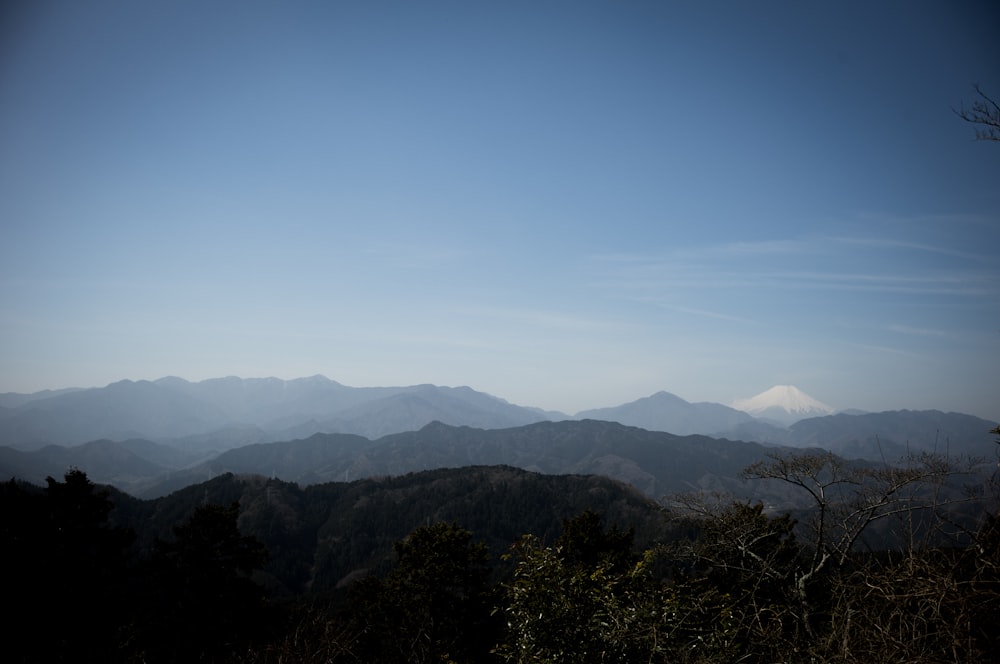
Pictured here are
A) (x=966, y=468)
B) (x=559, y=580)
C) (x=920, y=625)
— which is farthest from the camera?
(x=966, y=468)

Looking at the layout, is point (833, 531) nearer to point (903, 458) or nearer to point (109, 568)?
point (903, 458)

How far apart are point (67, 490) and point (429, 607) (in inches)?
832

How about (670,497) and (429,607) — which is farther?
(429,607)

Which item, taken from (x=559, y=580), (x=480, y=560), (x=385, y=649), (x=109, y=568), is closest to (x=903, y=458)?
(x=559, y=580)

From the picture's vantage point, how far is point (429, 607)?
24.5 m

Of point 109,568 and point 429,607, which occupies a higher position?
point 109,568

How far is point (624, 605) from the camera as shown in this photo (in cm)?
1024

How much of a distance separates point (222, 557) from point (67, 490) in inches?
355

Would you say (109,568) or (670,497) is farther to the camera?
(109,568)

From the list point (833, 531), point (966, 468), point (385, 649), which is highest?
point (966, 468)

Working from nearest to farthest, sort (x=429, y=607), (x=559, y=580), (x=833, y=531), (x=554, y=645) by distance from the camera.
Answer: 1. (x=554, y=645)
2. (x=559, y=580)
3. (x=833, y=531)
4. (x=429, y=607)

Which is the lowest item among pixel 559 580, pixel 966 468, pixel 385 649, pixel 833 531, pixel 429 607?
pixel 385 649

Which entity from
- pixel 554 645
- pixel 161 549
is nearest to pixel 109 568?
pixel 161 549

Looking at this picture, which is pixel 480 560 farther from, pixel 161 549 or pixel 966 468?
pixel 966 468
